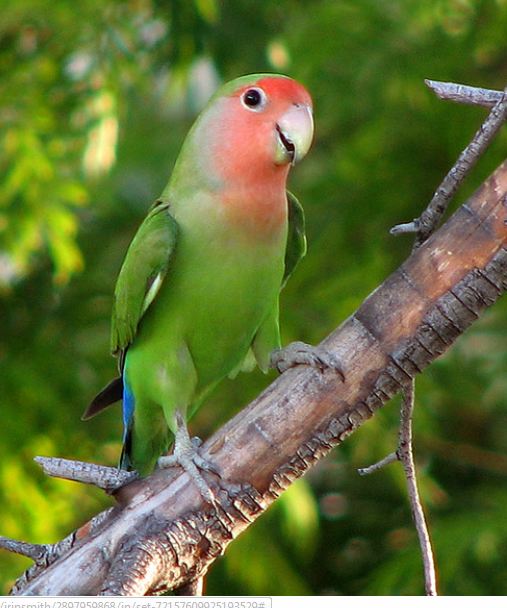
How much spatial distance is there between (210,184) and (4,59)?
1264mm

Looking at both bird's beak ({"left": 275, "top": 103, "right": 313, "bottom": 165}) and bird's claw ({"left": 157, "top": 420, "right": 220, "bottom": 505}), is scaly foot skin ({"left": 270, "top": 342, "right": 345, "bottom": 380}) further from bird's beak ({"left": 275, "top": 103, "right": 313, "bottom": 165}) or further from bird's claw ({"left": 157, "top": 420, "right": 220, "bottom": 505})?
bird's beak ({"left": 275, "top": 103, "right": 313, "bottom": 165})

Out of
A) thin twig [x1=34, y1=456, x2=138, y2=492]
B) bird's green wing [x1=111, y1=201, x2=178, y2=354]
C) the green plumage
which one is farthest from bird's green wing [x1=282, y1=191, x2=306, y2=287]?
thin twig [x1=34, y1=456, x2=138, y2=492]

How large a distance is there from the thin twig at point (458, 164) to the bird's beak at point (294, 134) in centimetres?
42

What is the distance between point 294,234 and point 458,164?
0.72 m

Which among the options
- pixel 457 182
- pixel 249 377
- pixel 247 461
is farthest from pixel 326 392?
pixel 249 377

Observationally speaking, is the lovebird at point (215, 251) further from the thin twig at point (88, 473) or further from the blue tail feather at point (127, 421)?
the thin twig at point (88, 473)

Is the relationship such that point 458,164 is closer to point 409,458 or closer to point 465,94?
point 465,94

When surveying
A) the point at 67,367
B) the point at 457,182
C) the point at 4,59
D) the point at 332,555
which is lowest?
the point at 332,555

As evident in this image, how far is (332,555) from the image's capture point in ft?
12.6

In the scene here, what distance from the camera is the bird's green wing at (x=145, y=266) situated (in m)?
2.12

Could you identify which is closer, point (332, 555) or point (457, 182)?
point (457, 182)

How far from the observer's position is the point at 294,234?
232 centimetres

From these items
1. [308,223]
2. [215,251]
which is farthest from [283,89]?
[308,223]

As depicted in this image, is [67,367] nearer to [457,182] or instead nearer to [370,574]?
→ [370,574]
